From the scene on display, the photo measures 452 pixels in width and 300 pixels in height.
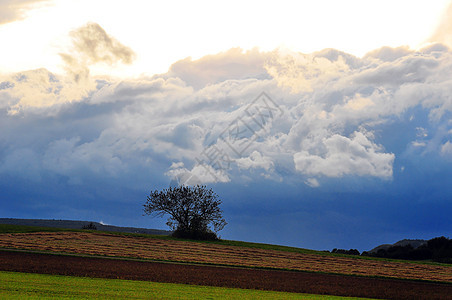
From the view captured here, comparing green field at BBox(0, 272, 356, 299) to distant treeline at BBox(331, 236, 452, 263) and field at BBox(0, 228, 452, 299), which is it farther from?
distant treeline at BBox(331, 236, 452, 263)

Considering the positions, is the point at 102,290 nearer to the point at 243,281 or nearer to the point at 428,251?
the point at 243,281

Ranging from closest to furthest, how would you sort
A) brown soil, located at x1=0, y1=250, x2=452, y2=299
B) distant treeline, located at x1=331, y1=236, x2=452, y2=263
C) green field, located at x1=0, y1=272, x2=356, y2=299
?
green field, located at x1=0, y1=272, x2=356, y2=299 → brown soil, located at x1=0, y1=250, x2=452, y2=299 → distant treeline, located at x1=331, y1=236, x2=452, y2=263

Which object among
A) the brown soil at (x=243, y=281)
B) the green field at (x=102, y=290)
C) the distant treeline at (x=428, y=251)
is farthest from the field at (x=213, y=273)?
A: the distant treeline at (x=428, y=251)

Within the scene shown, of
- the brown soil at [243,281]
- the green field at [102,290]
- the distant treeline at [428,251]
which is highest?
the distant treeline at [428,251]

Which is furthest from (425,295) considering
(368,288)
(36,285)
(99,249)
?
(99,249)

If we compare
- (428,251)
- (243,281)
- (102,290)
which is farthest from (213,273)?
(428,251)

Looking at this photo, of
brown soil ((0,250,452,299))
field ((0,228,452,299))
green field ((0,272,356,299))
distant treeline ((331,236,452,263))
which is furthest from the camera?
distant treeline ((331,236,452,263))

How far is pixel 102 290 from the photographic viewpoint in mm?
24562

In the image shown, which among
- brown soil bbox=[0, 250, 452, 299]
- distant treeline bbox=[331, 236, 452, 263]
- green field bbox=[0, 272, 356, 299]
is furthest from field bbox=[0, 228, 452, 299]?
distant treeline bbox=[331, 236, 452, 263]

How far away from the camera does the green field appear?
869 inches

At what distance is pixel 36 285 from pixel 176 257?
104 ft

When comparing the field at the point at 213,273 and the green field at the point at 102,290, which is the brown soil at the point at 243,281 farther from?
the green field at the point at 102,290

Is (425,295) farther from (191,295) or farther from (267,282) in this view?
(191,295)

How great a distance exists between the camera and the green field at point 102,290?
2206 centimetres
